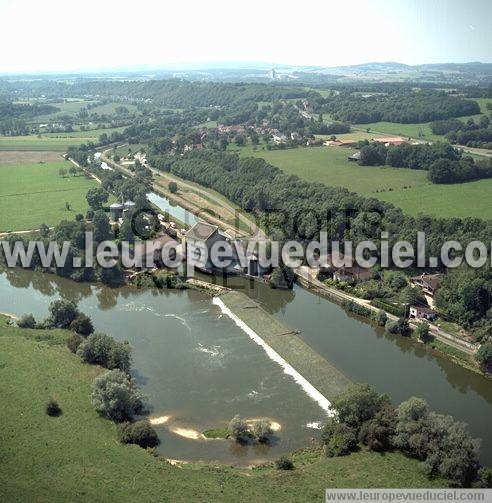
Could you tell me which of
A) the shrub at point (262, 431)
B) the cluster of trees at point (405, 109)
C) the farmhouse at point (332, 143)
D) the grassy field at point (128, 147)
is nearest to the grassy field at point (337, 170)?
the farmhouse at point (332, 143)

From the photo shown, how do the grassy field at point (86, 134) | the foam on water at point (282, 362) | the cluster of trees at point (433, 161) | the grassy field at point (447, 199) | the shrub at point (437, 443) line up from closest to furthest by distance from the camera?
1. the shrub at point (437, 443)
2. the foam on water at point (282, 362)
3. the grassy field at point (447, 199)
4. the cluster of trees at point (433, 161)
5. the grassy field at point (86, 134)

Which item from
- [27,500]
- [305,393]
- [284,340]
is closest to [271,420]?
[305,393]

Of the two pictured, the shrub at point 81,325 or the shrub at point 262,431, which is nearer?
the shrub at point 262,431

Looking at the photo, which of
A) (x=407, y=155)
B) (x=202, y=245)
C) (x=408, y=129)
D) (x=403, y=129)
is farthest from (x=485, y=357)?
(x=403, y=129)

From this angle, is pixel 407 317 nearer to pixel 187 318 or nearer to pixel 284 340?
pixel 284 340

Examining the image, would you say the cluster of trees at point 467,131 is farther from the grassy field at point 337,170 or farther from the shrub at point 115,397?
the shrub at point 115,397

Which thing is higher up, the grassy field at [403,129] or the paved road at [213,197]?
the grassy field at [403,129]

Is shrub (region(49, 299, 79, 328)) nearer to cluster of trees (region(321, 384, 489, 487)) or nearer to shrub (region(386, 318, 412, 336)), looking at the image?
cluster of trees (region(321, 384, 489, 487))

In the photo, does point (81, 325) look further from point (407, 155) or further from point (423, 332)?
point (407, 155)
